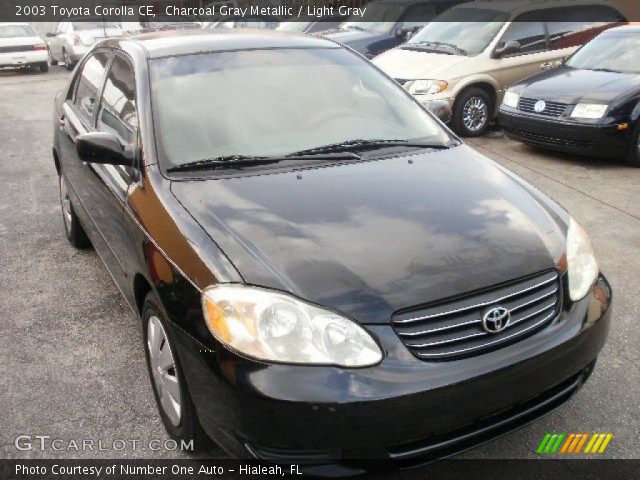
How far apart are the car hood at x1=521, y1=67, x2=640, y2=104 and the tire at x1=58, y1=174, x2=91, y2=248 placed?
5.16m

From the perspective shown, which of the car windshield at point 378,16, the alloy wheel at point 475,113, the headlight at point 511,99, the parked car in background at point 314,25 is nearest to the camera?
the headlight at point 511,99

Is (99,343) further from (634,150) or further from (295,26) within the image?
(295,26)

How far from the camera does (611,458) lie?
2613 mm

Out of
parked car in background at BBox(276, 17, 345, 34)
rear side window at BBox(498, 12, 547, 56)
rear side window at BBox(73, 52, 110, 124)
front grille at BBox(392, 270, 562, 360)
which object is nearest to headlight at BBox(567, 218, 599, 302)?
front grille at BBox(392, 270, 562, 360)

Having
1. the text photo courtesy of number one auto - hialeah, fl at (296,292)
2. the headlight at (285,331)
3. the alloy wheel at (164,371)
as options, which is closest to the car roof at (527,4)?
the text photo courtesy of number one auto - hialeah, fl at (296,292)

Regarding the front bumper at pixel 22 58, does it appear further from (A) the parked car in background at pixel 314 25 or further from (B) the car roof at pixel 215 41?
(B) the car roof at pixel 215 41

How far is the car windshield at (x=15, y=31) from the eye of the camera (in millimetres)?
16839

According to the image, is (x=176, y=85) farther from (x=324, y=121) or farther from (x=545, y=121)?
(x=545, y=121)

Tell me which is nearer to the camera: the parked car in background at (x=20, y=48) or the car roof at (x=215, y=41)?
the car roof at (x=215, y=41)

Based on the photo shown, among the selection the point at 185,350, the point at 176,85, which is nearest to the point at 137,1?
the point at 176,85

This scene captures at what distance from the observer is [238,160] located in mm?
2998

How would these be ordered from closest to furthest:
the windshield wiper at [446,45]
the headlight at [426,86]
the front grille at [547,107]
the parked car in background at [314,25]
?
the front grille at [547,107]
the headlight at [426,86]
the windshield wiper at [446,45]
the parked car in background at [314,25]

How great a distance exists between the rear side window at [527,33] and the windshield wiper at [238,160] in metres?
6.60

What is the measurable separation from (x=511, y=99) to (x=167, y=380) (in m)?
6.30
